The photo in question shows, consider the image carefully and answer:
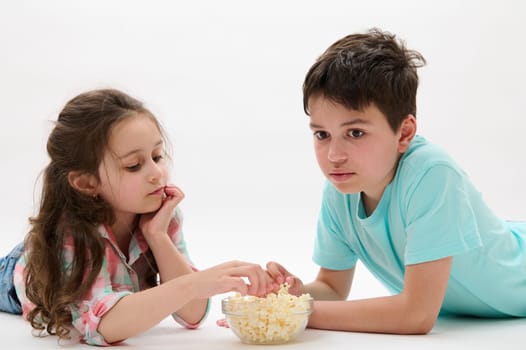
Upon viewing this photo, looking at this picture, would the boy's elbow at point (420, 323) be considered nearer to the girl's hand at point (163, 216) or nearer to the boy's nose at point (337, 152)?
the boy's nose at point (337, 152)

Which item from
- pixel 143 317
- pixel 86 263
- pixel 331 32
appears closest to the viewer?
pixel 143 317

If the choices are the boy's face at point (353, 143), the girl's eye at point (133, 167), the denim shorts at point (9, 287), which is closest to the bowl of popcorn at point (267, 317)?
the boy's face at point (353, 143)

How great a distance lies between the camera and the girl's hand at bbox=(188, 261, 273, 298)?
220cm

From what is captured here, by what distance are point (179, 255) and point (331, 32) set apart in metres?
2.99

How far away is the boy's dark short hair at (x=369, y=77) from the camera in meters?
2.36

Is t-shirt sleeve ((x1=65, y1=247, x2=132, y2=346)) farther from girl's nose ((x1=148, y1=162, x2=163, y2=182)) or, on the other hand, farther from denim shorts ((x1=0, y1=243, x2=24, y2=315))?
denim shorts ((x1=0, y1=243, x2=24, y2=315))

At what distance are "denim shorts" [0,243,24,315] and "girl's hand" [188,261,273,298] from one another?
3.05ft

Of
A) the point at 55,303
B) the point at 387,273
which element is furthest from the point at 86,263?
the point at 387,273

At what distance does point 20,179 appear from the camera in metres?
4.88

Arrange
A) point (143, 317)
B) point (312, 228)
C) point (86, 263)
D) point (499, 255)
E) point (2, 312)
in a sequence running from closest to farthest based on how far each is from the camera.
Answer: point (143, 317) → point (86, 263) → point (499, 255) → point (2, 312) → point (312, 228)

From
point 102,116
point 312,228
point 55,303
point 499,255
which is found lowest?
point 312,228

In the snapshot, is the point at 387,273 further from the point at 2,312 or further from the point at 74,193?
the point at 2,312

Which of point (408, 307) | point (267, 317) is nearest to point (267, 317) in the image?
point (267, 317)

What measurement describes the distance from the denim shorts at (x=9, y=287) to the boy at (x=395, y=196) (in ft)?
3.20
